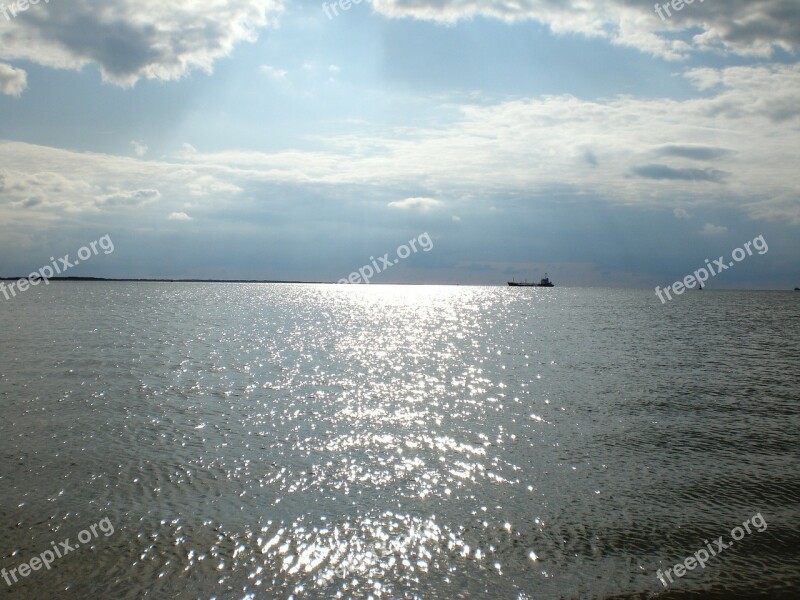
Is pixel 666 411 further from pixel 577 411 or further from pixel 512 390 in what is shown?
pixel 512 390

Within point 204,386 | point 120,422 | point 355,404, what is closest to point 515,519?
point 355,404

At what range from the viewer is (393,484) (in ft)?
67.7

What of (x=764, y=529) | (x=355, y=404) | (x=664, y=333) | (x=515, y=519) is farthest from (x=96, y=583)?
(x=664, y=333)

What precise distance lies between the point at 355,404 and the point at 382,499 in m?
15.3

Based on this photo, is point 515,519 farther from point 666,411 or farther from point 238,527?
point 666,411

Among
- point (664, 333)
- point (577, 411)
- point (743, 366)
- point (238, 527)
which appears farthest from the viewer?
point (664, 333)

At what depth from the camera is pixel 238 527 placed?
16.8m

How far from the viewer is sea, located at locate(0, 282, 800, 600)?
14516 millimetres

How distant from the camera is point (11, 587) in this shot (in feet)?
44.7

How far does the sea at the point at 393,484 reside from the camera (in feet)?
47.6

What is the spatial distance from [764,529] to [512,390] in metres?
22.6

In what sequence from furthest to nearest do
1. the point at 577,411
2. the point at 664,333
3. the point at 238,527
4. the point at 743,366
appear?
the point at 664,333, the point at 743,366, the point at 577,411, the point at 238,527

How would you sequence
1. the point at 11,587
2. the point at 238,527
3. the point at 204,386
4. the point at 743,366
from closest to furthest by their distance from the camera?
1. the point at 11,587
2. the point at 238,527
3. the point at 204,386
4. the point at 743,366

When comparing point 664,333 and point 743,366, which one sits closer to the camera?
point 743,366
